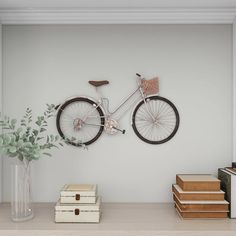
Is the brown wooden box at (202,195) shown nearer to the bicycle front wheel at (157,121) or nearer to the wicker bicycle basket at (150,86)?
the bicycle front wheel at (157,121)

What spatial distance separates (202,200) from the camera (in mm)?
1712

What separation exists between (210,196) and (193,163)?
0.36 m

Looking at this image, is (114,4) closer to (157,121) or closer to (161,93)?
(161,93)

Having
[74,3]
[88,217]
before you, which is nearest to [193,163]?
[88,217]

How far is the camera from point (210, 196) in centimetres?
171

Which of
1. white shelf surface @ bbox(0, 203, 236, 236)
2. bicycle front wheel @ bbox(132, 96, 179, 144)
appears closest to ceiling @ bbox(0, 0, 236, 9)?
bicycle front wheel @ bbox(132, 96, 179, 144)

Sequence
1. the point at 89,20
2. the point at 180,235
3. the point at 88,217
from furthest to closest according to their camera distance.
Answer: the point at 89,20, the point at 88,217, the point at 180,235

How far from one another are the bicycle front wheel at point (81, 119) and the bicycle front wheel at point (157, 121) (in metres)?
0.28

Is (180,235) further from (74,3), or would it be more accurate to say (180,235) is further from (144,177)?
(74,3)

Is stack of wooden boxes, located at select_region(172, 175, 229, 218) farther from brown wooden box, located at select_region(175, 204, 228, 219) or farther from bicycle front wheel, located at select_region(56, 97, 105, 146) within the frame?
bicycle front wheel, located at select_region(56, 97, 105, 146)

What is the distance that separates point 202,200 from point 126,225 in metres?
0.49

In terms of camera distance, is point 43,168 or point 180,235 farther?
point 43,168

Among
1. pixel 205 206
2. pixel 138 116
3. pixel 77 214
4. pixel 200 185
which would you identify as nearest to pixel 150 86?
pixel 138 116

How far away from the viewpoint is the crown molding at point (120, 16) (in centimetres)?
197
